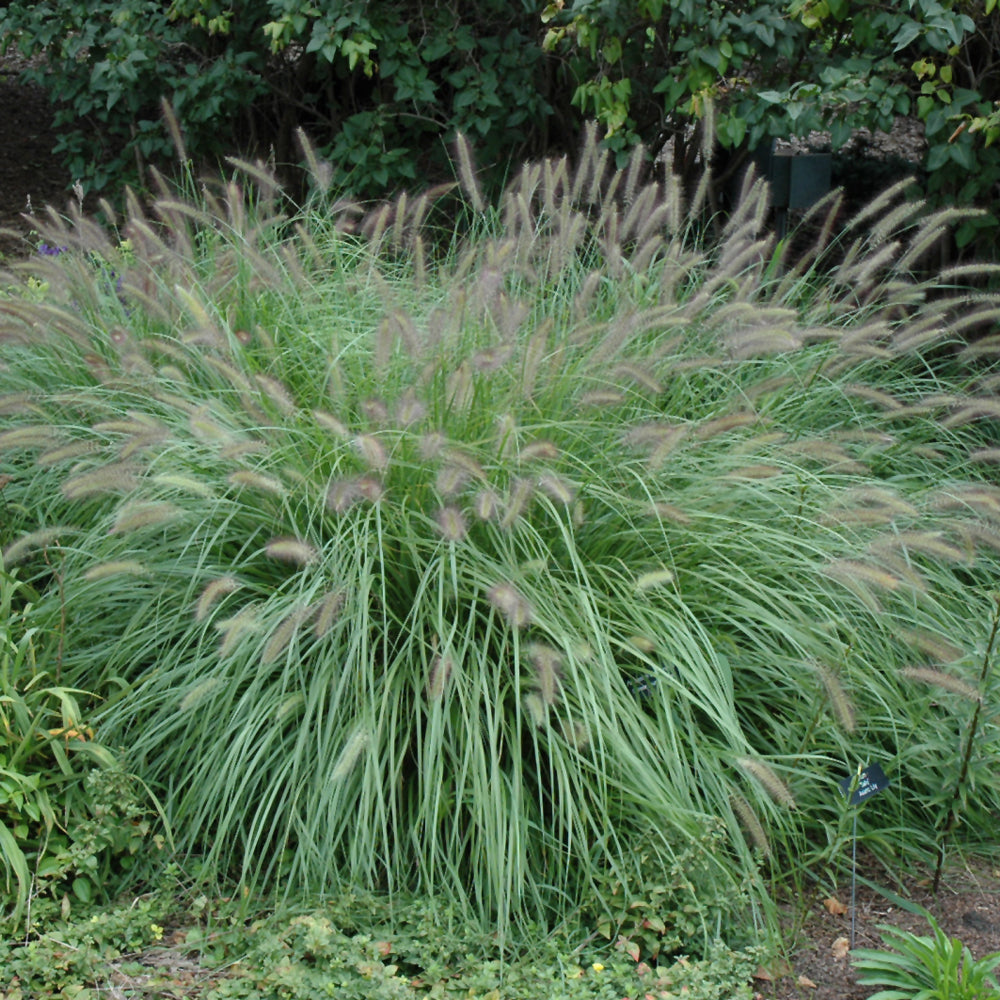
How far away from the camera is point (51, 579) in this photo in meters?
4.16

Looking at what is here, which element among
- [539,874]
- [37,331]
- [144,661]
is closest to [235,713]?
[144,661]

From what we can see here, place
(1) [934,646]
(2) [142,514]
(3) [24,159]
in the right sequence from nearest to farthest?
(2) [142,514], (1) [934,646], (3) [24,159]

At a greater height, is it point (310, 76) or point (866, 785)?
point (310, 76)

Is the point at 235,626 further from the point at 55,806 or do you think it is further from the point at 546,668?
the point at 55,806

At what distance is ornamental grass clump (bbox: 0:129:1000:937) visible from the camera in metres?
3.24

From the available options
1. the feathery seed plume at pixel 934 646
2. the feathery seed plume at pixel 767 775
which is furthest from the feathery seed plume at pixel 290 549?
the feathery seed plume at pixel 934 646

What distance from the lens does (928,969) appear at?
9.91 feet

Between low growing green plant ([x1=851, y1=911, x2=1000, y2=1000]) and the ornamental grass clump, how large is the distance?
0.30 meters

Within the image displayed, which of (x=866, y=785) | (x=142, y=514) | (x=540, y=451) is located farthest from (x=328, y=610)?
(x=866, y=785)

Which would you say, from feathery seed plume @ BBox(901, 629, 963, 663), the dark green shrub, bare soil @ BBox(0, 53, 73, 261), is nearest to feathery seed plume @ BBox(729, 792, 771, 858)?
feathery seed plume @ BBox(901, 629, 963, 663)

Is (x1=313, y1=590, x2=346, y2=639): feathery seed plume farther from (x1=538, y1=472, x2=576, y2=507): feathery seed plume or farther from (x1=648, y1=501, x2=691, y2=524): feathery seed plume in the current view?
(x1=648, y1=501, x2=691, y2=524): feathery seed plume

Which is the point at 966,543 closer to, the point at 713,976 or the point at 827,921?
the point at 827,921

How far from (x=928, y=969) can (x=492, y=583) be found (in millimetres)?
1475

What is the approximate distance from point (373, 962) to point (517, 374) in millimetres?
1881
